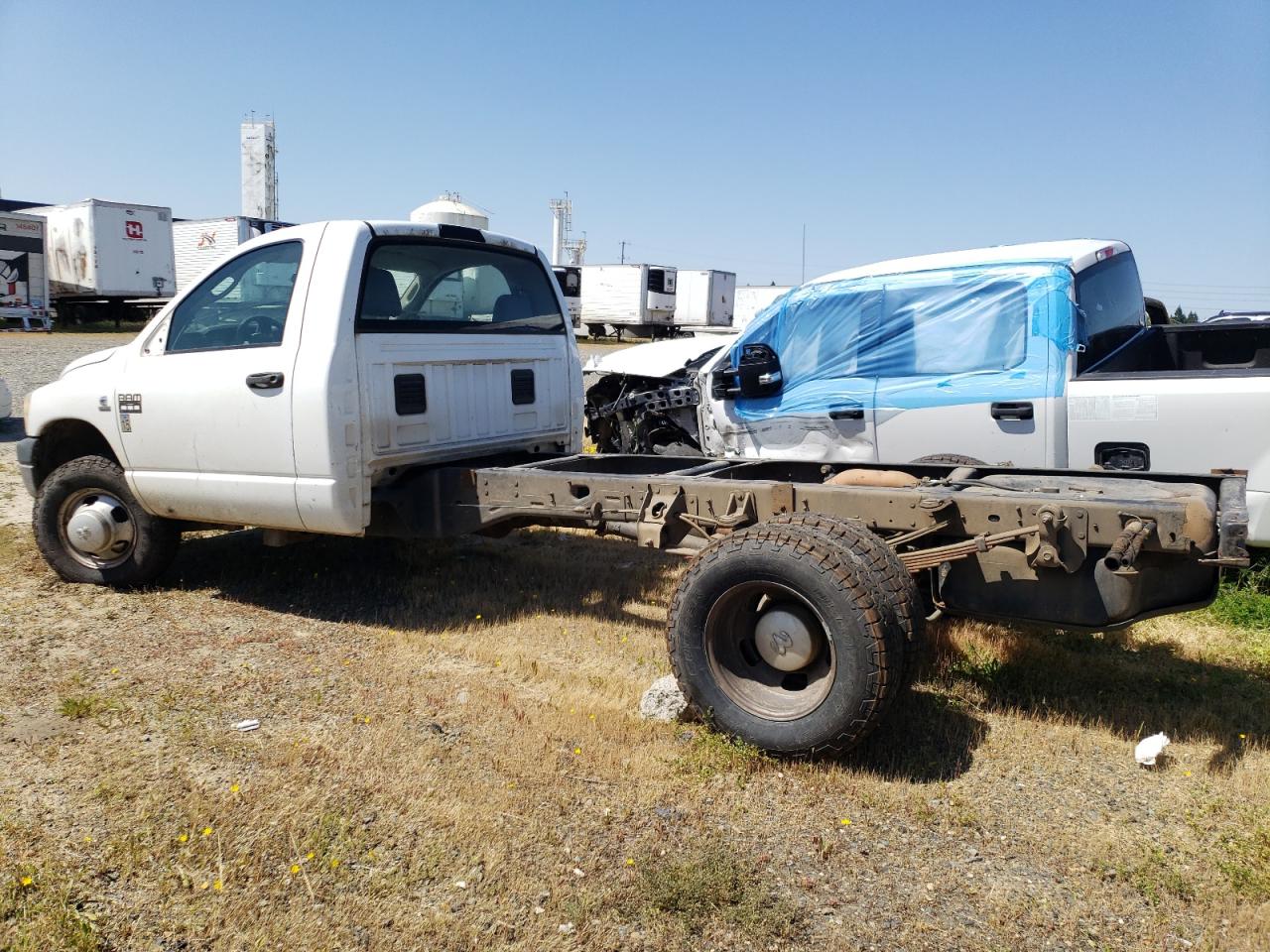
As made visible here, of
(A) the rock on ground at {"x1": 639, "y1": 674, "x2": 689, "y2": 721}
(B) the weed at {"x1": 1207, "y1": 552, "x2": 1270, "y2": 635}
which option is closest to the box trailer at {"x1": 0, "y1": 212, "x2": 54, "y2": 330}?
(A) the rock on ground at {"x1": 639, "y1": 674, "x2": 689, "y2": 721}

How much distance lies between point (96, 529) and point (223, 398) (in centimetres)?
127

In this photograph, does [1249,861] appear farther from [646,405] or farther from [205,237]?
[205,237]

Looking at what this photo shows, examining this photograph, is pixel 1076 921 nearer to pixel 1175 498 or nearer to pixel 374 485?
pixel 1175 498

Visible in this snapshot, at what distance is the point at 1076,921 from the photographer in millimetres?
2643

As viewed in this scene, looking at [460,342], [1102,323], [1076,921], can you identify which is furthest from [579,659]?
[1102,323]

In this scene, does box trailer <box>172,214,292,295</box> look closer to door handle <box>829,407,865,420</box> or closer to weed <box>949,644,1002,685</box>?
door handle <box>829,407,865,420</box>

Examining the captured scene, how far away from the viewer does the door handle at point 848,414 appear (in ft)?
20.1

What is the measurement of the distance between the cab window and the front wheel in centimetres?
94

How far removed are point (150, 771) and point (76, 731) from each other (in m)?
0.55

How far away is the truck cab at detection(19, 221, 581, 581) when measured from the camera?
4.77 m

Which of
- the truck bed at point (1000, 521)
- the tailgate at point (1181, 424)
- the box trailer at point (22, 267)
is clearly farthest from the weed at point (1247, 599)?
the box trailer at point (22, 267)

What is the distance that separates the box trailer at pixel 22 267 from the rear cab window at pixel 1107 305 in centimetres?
2234

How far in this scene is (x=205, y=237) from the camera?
29375 mm

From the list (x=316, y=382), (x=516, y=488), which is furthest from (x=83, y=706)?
(x=516, y=488)
